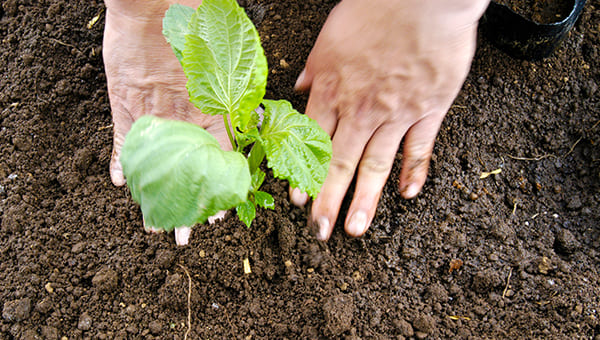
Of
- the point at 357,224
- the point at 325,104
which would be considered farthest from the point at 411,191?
the point at 325,104

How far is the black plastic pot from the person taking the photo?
1.98 meters

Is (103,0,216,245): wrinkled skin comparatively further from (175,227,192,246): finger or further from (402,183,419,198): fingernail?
(402,183,419,198): fingernail

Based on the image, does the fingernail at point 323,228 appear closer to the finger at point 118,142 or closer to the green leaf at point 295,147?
the green leaf at point 295,147

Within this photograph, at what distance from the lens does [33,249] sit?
169 cm

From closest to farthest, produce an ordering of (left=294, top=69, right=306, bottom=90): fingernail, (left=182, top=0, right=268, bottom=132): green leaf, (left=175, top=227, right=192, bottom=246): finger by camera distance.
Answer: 1. (left=182, top=0, right=268, bottom=132): green leaf
2. (left=175, top=227, right=192, bottom=246): finger
3. (left=294, top=69, right=306, bottom=90): fingernail

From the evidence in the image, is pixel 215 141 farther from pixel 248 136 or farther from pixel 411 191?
pixel 411 191

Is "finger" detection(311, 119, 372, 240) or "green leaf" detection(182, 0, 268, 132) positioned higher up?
"green leaf" detection(182, 0, 268, 132)

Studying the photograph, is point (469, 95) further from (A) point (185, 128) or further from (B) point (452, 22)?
(A) point (185, 128)

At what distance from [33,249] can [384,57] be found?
1.55 m

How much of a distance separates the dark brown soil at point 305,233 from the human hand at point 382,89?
103mm

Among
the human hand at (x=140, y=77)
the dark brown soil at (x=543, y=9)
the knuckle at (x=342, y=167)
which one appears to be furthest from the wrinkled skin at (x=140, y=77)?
the dark brown soil at (x=543, y=9)

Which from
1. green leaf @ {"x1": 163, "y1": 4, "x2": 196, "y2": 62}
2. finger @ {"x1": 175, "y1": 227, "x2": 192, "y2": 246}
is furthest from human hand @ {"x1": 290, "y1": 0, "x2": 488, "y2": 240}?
green leaf @ {"x1": 163, "y1": 4, "x2": 196, "y2": 62}

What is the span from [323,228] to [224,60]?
82cm

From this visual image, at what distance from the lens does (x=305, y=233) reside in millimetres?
1733
